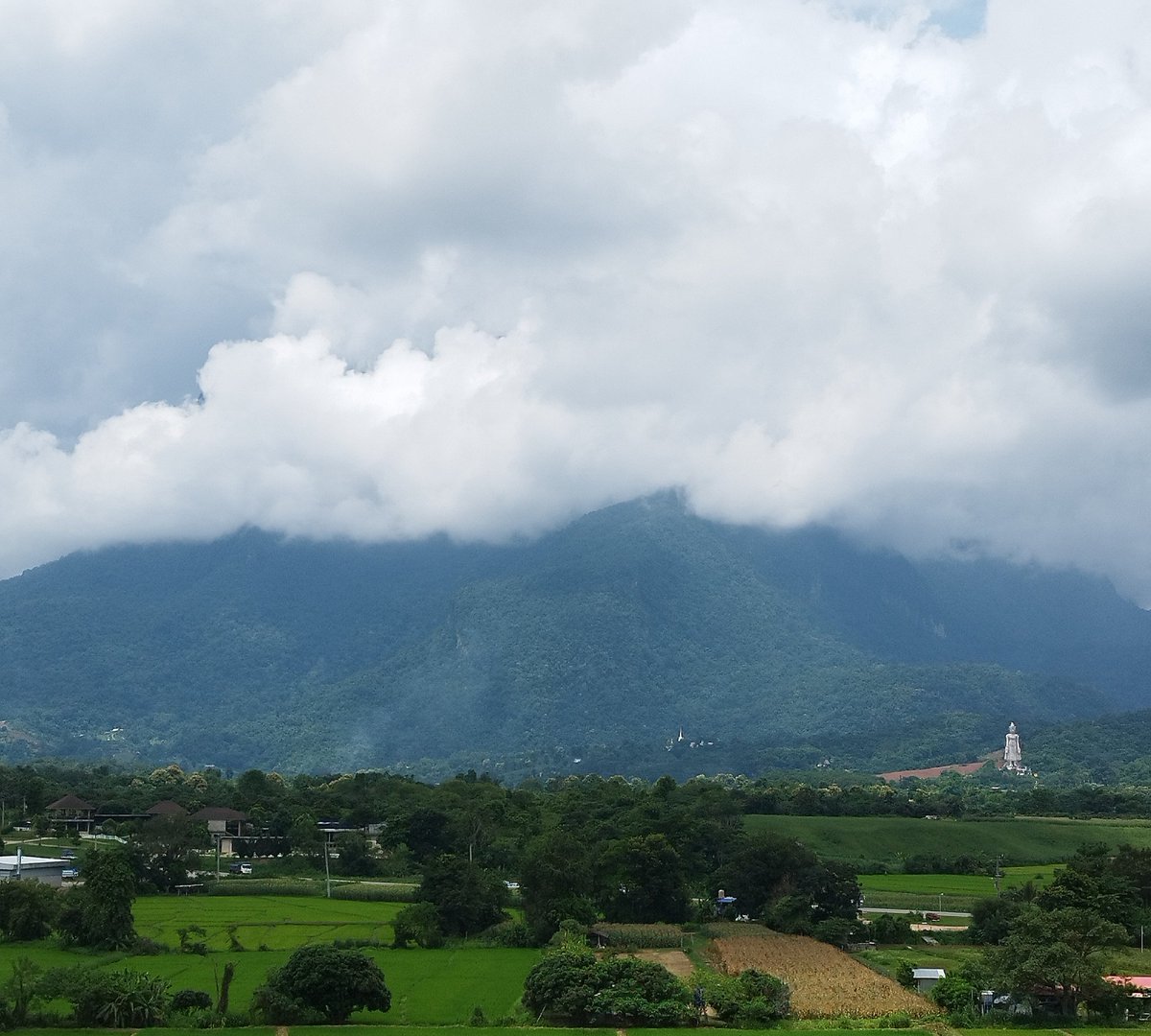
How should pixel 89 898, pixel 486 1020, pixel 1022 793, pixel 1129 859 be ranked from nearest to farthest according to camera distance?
pixel 486 1020 → pixel 89 898 → pixel 1129 859 → pixel 1022 793

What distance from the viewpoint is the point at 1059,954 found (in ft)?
126

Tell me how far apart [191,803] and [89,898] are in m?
44.1

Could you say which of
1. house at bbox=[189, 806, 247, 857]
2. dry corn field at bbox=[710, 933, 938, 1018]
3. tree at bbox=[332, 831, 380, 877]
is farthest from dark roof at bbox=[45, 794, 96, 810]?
dry corn field at bbox=[710, 933, 938, 1018]

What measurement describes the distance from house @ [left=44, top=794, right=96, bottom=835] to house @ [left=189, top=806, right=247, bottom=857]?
766 centimetres

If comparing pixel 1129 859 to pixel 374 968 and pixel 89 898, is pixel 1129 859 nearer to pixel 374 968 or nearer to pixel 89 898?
pixel 374 968

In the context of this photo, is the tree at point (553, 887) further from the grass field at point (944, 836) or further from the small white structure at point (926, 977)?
the grass field at point (944, 836)

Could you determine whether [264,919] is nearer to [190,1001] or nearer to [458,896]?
[458,896]

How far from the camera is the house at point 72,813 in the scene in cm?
8931

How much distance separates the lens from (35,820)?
88.2 meters

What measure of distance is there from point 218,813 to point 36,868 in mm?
22726

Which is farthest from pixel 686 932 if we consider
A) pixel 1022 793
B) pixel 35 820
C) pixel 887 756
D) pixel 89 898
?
pixel 887 756

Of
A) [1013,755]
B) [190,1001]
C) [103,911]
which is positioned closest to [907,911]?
[103,911]

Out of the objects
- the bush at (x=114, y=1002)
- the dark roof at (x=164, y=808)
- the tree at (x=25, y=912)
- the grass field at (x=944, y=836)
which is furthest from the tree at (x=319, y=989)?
the dark roof at (x=164, y=808)

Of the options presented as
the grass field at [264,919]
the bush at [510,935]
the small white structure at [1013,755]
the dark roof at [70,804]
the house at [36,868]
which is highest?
the dark roof at [70,804]
